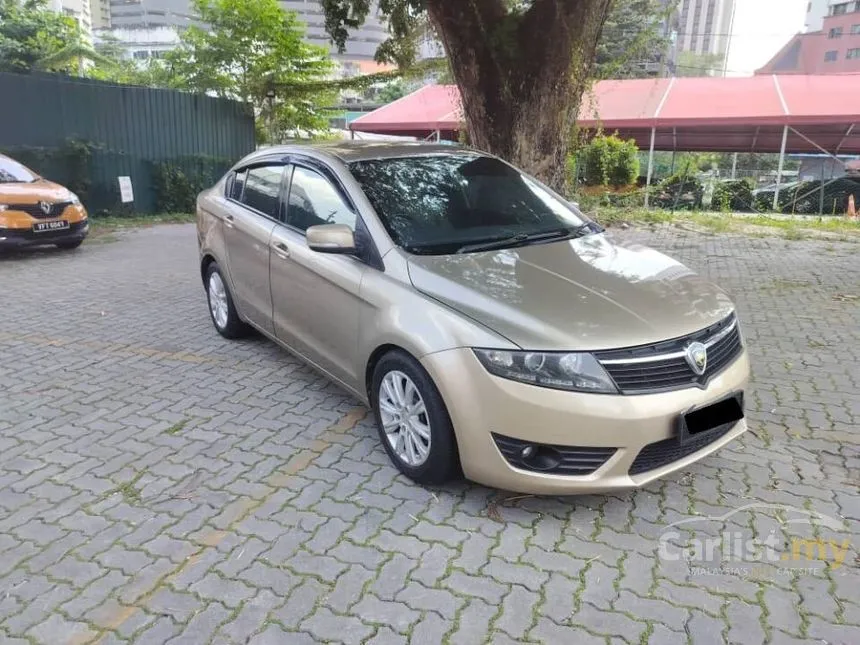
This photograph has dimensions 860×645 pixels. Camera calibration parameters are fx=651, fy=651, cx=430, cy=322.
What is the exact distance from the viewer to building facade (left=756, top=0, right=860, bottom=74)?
81.9 m

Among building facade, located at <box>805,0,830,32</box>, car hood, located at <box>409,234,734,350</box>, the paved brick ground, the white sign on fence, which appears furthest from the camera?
building facade, located at <box>805,0,830,32</box>

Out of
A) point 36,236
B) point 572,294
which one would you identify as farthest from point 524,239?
Answer: point 36,236

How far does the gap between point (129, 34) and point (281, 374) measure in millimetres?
98901

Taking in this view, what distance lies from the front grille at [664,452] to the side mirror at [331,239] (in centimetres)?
177

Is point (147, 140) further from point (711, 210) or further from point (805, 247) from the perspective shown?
point (711, 210)

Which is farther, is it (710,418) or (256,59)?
(256,59)

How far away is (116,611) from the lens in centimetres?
241

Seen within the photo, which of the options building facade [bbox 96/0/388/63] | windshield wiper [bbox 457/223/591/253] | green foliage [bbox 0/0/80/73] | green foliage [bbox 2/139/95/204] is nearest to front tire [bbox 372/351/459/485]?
windshield wiper [bbox 457/223/591/253]

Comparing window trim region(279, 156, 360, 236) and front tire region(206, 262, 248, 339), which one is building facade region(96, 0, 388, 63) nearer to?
front tire region(206, 262, 248, 339)

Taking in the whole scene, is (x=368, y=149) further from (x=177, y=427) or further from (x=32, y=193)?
(x=32, y=193)

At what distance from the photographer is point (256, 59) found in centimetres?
1731

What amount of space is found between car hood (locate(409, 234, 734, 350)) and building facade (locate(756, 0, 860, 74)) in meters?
91.3

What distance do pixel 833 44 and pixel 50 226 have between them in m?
101

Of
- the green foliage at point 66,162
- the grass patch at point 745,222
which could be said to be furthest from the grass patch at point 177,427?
the grass patch at point 745,222
